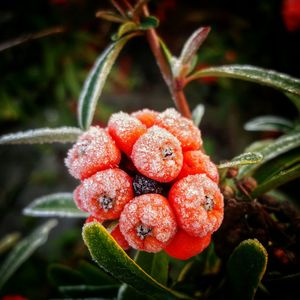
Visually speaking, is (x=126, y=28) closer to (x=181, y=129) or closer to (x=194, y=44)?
(x=194, y=44)

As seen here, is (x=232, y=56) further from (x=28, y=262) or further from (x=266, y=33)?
(x=28, y=262)

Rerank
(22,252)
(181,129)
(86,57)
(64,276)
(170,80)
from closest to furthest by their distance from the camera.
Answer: (181,129)
(170,80)
(64,276)
(22,252)
(86,57)

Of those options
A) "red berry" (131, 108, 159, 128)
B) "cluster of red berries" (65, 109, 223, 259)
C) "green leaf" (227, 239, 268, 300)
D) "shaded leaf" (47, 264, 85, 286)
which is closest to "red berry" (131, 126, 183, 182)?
"cluster of red berries" (65, 109, 223, 259)

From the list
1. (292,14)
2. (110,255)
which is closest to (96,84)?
(110,255)

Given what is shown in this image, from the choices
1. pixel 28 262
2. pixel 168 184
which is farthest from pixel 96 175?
pixel 28 262

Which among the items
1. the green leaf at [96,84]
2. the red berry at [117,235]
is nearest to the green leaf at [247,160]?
the red berry at [117,235]

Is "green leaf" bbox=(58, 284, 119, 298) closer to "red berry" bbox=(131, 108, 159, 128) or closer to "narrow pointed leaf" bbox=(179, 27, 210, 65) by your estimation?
"red berry" bbox=(131, 108, 159, 128)
